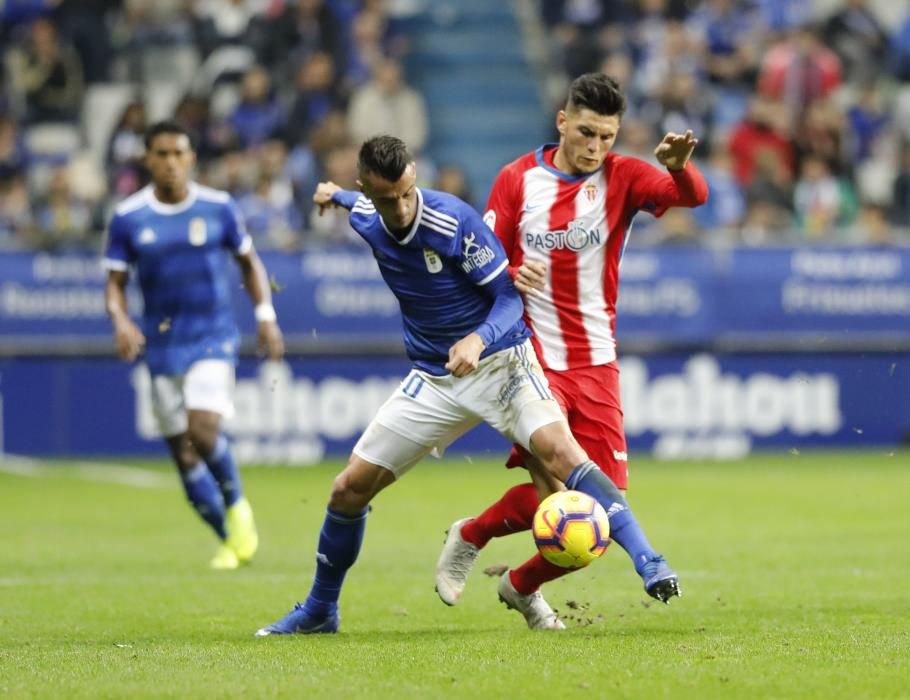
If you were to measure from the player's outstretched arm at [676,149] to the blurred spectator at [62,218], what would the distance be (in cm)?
1188

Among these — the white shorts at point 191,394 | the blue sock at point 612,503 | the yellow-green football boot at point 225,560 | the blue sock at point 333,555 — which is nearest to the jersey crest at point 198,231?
the white shorts at point 191,394

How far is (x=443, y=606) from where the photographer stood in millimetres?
9242

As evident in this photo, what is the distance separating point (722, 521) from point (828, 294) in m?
6.34

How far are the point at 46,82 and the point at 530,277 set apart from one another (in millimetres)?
15140

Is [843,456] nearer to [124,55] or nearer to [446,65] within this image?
[446,65]

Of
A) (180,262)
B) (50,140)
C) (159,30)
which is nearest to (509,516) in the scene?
(180,262)

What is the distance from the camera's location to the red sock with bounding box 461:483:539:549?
27.1 ft

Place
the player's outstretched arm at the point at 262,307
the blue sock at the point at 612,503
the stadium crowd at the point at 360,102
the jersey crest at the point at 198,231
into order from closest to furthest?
the blue sock at the point at 612,503 → the player's outstretched arm at the point at 262,307 → the jersey crest at the point at 198,231 → the stadium crowd at the point at 360,102

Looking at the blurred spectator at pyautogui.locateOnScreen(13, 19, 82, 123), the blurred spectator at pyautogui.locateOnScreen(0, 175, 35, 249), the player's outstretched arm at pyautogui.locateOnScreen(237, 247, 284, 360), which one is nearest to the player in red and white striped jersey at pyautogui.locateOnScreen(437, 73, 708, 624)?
the player's outstretched arm at pyautogui.locateOnScreen(237, 247, 284, 360)

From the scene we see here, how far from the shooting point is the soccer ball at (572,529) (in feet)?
24.3

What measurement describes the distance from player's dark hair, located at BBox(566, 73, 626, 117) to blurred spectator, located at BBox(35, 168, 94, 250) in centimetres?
1150

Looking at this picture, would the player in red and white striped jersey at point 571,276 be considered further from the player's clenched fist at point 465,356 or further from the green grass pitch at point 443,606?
the player's clenched fist at point 465,356

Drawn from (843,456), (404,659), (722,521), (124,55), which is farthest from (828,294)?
(404,659)

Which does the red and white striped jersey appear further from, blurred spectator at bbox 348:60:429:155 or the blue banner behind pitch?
blurred spectator at bbox 348:60:429:155
